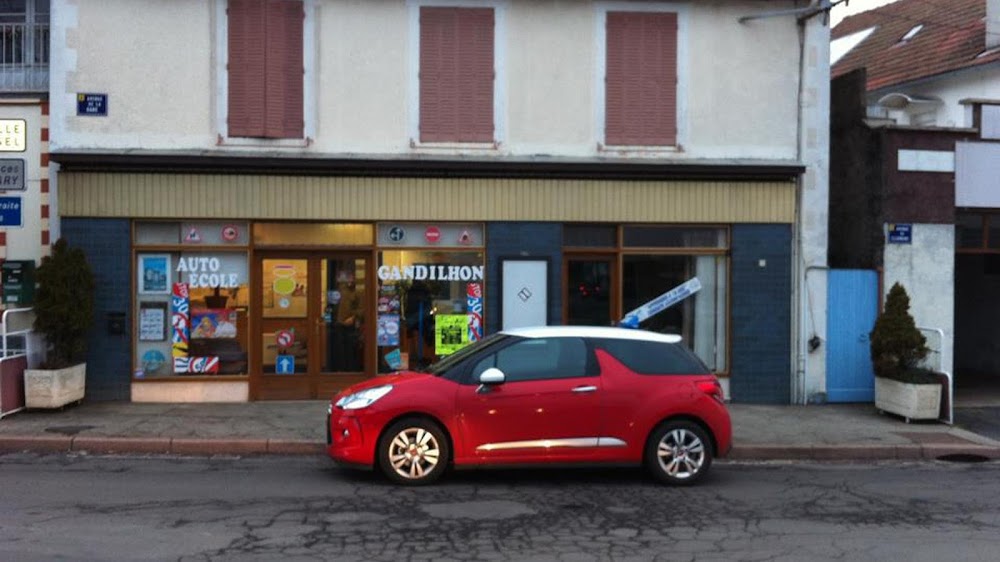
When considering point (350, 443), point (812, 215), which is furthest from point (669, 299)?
point (350, 443)

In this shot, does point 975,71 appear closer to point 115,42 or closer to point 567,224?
point 567,224

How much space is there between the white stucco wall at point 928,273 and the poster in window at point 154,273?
10.6 meters

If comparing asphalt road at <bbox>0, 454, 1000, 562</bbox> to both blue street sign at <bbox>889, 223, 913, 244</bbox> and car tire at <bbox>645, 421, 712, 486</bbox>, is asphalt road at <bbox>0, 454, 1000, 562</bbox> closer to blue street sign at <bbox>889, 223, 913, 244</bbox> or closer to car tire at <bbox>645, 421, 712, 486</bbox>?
car tire at <bbox>645, 421, 712, 486</bbox>

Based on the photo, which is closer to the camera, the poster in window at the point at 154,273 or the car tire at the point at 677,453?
the car tire at the point at 677,453

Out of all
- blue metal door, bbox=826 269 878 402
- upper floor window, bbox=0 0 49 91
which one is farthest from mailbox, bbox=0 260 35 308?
blue metal door, bbox=826 269 878 402

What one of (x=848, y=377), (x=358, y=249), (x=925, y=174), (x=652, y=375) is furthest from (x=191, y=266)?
(x=925, y=174)

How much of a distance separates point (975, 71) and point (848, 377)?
6525mm

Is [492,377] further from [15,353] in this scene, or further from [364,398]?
[15,353]

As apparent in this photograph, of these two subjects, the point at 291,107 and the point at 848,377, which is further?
the point at 848,377

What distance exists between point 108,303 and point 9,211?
1.79 metres

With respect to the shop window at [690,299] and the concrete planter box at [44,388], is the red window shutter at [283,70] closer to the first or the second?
the concrete planter box at [44,388]

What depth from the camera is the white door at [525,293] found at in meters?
14.7

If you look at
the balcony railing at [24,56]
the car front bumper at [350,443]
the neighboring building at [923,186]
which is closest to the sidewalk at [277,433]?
the car front bumper at [350,443]

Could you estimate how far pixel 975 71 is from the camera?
1766 cm
